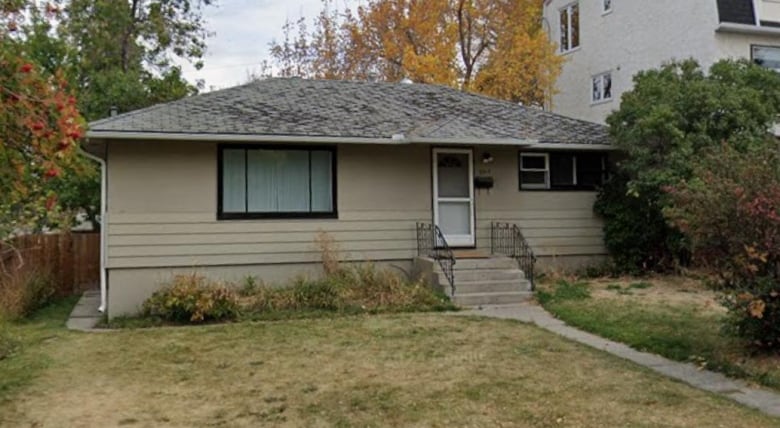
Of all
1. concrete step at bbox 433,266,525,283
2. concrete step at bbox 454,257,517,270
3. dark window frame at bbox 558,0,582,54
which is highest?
dark window frame at bbox 558,0,582,54

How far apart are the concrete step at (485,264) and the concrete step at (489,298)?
65 cm

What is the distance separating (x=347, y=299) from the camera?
10328mm

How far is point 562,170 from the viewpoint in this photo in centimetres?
1339

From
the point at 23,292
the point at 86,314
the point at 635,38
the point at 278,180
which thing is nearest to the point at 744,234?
Answer: the point at 278,180

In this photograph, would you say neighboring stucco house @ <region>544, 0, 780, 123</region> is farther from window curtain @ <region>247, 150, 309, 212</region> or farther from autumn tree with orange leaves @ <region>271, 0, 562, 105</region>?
window curtain @ <region>247, 150, 309, 212</region>

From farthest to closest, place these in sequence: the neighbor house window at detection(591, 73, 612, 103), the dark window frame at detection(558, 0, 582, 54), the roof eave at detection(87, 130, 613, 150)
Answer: the dark window frame at detection(558, 0, 582, 54) < the neighbor house window at detection(591, 73, 612, 103) < the roof eave at detection(87, 130, 613, 150)

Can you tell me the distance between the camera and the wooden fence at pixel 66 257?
12634 mm

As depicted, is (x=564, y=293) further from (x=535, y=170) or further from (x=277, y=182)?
(x=277, y=182)

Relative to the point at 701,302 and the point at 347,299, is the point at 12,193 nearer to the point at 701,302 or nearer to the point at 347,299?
the point at 347,299

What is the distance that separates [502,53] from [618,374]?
20.7m

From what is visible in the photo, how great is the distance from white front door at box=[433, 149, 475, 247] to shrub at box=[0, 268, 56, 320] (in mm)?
7302

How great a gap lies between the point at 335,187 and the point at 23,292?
18.1ft

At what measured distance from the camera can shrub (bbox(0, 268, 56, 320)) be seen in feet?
33.3

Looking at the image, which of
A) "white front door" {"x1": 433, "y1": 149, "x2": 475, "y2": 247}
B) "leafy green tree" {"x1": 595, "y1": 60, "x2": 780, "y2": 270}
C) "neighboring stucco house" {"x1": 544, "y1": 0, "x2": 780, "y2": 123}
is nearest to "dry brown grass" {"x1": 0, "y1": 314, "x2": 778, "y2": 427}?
"white front door" {"x1": 433, "y1": 149, "x2": 475, "y2": 247}
